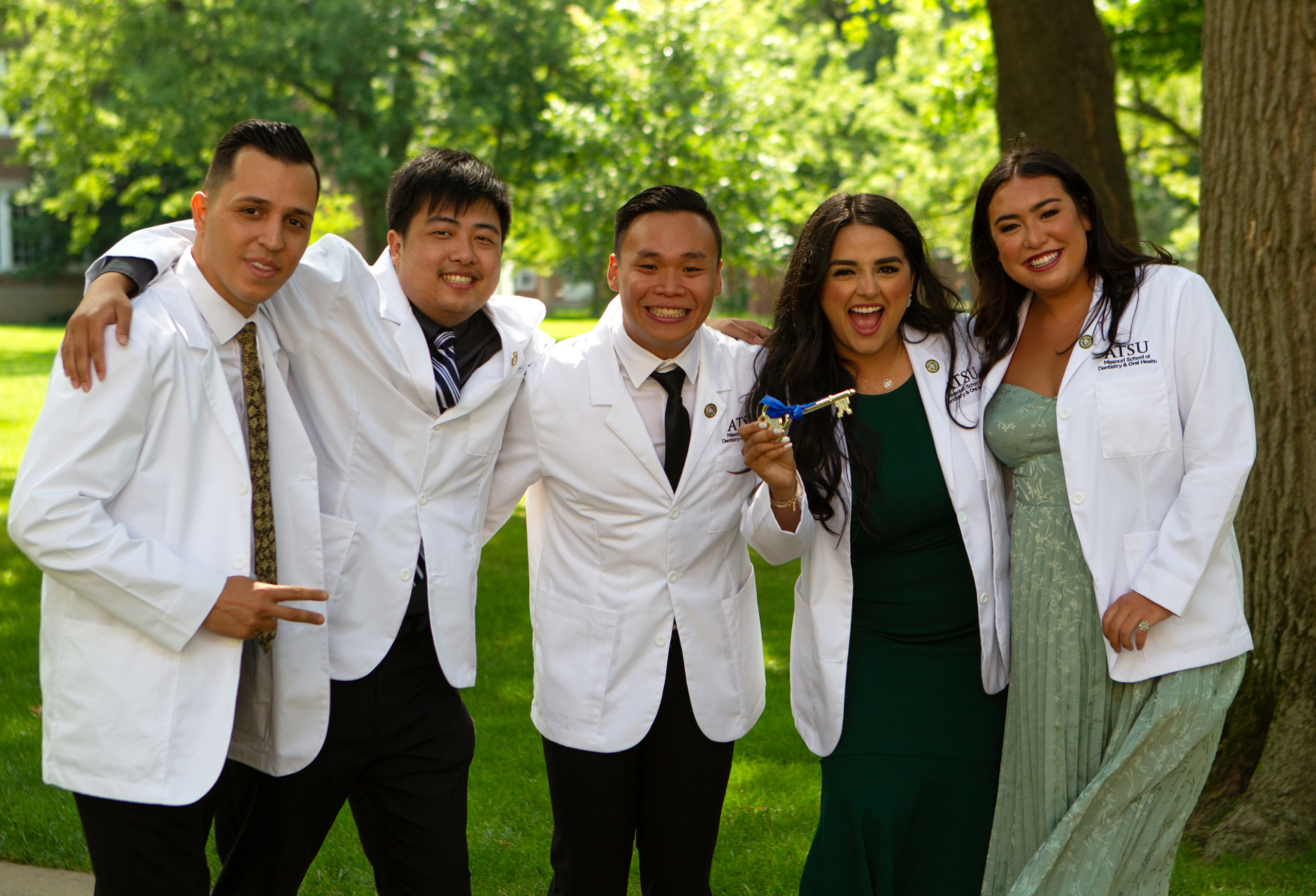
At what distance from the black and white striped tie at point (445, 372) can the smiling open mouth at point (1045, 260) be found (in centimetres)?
173

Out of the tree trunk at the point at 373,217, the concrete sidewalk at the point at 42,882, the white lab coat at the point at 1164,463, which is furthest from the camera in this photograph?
the tree trunk at the point at 373,217

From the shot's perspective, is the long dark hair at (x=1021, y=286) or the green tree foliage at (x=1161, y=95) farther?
the green tree foliage at (x=1161, y=95)

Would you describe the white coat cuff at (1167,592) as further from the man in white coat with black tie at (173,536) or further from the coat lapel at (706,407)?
the man in white coat with black tie at (173,536)

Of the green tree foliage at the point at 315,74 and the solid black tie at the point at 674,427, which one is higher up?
the green tree foliage at the point at 315,74

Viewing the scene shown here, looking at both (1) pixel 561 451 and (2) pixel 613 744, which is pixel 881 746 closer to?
(2) pixel 613 744

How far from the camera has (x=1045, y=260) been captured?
3.37 m

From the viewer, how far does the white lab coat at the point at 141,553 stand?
2574 millimetres

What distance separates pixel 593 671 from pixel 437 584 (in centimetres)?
52

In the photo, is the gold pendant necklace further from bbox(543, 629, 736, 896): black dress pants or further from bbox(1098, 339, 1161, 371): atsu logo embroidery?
bbox(543, 629, 736, 896): black dress pants

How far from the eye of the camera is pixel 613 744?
3352mm

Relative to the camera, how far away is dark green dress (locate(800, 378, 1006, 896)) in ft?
10.8

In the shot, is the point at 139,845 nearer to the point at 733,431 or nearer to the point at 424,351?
the point at 424,351

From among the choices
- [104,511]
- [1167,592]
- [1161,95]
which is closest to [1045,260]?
[1167,592]

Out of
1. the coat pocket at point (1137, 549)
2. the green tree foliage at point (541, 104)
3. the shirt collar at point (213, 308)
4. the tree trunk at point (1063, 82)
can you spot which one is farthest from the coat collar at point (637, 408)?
the green tree foliage at point (541, 104)
